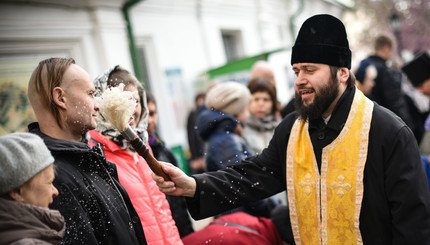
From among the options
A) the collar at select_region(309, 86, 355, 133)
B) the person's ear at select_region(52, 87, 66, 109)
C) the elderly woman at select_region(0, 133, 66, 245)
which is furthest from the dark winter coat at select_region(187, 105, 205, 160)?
the elderly woman at select_region(0, 133, 66, 245)

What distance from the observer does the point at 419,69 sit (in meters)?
4.41

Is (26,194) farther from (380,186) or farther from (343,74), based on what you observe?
(343,74)

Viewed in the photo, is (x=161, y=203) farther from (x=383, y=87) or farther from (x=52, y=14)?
(x=52, y=14)

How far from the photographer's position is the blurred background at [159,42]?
5.03 meters

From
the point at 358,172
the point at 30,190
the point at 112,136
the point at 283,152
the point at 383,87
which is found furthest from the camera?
the point at 383,87

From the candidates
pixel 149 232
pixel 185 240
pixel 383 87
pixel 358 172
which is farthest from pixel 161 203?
pixel 383 87

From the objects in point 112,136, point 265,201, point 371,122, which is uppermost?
point 112,136

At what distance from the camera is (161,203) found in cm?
207

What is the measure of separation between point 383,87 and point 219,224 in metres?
3.80

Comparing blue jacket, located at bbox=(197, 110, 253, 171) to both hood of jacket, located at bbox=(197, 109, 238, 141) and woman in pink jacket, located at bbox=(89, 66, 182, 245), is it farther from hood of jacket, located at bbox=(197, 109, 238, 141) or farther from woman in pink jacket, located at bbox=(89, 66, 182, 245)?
woman in pink jacket, located at bbox=(89, 66, 182, 245)

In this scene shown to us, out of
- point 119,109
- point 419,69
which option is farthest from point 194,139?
point 119,109

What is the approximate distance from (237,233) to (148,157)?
96 cm

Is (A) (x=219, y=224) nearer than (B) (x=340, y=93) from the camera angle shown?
No

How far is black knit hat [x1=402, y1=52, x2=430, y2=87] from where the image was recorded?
4.36 meters
